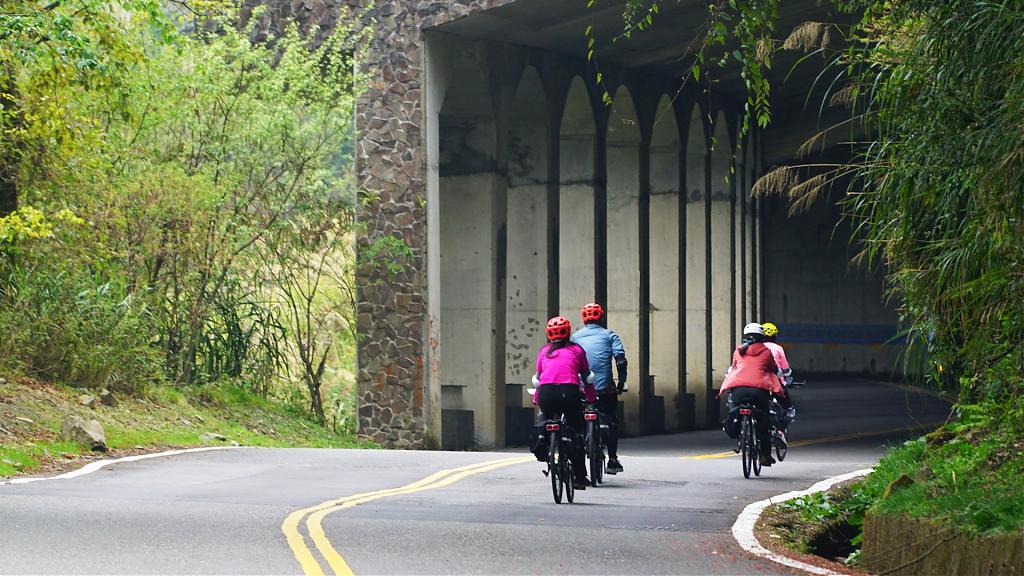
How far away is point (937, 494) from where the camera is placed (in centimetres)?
997

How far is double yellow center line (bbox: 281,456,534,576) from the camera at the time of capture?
29.5ft

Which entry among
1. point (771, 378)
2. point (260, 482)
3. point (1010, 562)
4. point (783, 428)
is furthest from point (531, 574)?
point (783, 428)

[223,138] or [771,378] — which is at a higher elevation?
[223,138]

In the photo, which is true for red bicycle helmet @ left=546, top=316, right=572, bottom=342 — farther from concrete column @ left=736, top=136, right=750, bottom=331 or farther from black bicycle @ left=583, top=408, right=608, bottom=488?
concrete column @ left=736, top=136, right=750, bottom=331

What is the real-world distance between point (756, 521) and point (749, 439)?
424 centimetres

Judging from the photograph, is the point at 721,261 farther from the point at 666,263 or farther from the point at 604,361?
the point at 604,361

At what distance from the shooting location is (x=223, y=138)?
23.6m

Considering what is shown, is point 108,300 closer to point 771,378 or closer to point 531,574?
point 771,378

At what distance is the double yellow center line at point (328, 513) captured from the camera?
354 inches

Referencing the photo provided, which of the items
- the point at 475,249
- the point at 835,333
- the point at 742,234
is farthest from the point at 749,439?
the point at 835,333

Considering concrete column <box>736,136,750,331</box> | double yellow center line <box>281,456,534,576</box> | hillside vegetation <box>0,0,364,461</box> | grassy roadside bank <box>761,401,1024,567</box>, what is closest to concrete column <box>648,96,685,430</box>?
concrete column <box>736,136,750,331</box>

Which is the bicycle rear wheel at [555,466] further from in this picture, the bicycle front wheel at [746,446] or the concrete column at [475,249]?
the concrete column at [475,249]

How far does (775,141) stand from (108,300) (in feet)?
88.0

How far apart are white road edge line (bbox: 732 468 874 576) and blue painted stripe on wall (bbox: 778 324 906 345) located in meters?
41.3
